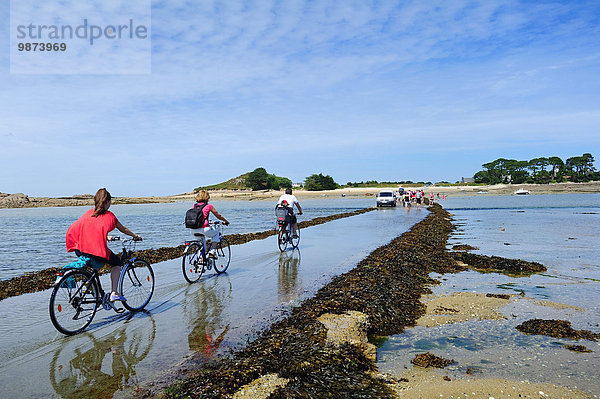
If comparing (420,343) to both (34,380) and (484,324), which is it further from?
(34,380)

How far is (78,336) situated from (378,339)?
183 inches

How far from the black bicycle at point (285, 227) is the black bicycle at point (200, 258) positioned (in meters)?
3.62

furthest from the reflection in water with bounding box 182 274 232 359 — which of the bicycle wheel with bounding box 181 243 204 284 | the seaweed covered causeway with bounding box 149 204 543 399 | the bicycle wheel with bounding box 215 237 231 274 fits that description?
the seaweed covered causeway with bounding box 149 204 543 399

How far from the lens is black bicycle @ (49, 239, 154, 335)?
5.43 metres

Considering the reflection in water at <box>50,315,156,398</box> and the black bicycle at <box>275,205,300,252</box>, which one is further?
the black bicycle at <box>275,205,300,252</box>

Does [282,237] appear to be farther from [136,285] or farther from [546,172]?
[546,172]

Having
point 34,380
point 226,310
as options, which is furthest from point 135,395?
point 226,310

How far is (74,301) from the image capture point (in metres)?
5.69

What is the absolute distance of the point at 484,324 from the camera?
5926mm

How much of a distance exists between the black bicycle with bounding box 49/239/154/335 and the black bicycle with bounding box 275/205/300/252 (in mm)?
6909

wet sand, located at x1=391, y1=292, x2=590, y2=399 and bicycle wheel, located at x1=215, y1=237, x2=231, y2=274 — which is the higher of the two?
bicycle wheel, located at x1=215, y1=237, x2=231, y2=274

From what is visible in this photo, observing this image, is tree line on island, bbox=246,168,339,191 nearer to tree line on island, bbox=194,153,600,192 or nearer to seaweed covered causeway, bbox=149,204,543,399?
tree line on island, bbox=194,153,600,192

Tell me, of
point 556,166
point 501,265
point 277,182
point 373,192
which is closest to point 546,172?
point 556,166

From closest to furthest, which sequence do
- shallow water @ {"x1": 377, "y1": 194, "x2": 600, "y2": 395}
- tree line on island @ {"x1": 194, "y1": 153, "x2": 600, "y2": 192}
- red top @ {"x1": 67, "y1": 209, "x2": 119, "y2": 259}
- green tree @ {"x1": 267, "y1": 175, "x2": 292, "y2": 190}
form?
1. shallow water @ {"x1": 377, "y1": 194, "x2": 600, "y2": 395}
2. red top @ {"x1": 67, "y1": 209, "x2": 119, "y2": 259}
3. tree line on island @ {"x1": 194, "y1": 153, "x2": 600, "y2": 192}
4. green tree @ {"x1": 267, "y1": 175, "x2": 292, "y2": 190}
